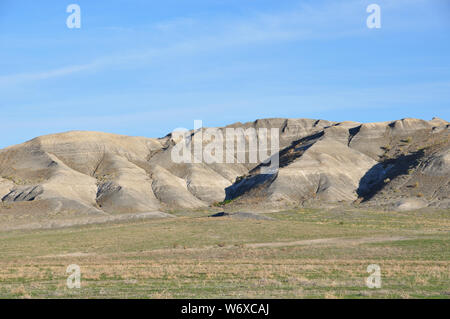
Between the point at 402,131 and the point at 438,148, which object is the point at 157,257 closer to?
the point at 438,148

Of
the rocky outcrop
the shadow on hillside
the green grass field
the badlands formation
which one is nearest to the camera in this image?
the green grass field

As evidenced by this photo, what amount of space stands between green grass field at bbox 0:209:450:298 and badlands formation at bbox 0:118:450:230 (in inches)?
697

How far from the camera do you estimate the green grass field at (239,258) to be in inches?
903

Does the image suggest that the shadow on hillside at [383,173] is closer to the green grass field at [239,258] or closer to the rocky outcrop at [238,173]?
the rocky outcrop at [238,173]

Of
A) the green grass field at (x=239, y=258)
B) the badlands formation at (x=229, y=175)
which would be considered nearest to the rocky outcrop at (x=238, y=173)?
the badlands formation at (x=229, y=175)

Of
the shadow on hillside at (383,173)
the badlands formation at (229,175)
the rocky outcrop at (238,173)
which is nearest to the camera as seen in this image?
the badlands formation at (229,175)

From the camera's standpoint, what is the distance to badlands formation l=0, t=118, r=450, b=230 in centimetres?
9600

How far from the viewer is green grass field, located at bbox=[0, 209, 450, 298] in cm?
Result: 2294

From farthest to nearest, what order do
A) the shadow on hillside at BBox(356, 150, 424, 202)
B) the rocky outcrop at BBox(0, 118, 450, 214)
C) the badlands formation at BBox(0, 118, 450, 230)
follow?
the shadow on hillside at BBox(356, 150, 424, 202)
the rocky outcrop at BBox(0, 118, 450, 214)
the badlands formation at BBox(0, 118, 450, 230)

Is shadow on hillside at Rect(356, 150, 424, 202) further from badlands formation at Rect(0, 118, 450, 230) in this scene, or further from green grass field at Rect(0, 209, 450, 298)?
green grass field at Rect(0, 209, 450, 298)

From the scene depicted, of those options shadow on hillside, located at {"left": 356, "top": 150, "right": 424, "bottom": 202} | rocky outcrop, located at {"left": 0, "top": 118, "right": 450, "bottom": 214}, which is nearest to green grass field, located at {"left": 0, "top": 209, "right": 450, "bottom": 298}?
rocky outcrop, located at {"left": 0, "top": 118, "right": 450, "bottom": 214}

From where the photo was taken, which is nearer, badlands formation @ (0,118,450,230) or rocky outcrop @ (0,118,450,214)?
badlands formation @ (0,118,450,230)

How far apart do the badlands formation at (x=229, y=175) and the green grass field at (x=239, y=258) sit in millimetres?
17693

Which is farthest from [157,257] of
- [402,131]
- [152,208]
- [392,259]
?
[402,131]
